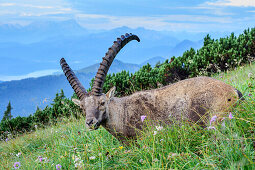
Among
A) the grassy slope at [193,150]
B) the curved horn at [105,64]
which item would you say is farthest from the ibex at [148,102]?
the grassy slope at [193,150]

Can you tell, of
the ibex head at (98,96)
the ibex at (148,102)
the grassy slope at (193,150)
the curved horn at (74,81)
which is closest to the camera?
the grassy slope at (193,150)

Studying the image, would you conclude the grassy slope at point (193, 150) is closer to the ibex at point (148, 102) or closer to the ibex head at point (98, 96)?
the ibex at point (148, 102)

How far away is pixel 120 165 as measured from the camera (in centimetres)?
462

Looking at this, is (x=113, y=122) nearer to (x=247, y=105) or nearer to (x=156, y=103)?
(x=156, y=103)

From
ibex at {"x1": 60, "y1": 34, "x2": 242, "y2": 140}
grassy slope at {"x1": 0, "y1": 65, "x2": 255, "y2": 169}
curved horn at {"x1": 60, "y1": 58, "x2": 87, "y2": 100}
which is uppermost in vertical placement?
curved horn at {"x1": 60, "y1": 58, "x2": 87, "y2": 100}

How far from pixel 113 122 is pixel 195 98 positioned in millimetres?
2130

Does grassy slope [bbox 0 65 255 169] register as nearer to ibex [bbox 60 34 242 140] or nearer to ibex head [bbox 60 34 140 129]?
ibex [bbox 60 34 242 140]

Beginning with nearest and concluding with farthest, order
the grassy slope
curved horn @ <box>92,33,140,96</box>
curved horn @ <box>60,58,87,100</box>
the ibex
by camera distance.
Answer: the grassy slope < the ibex < curved horn @ <box>92,33,140,96</box> < curved horn @ <box>60,58,87,100</box>

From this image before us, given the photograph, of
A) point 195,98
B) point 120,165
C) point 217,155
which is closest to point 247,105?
point 195,98

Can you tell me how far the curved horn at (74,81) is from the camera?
22.1 feet

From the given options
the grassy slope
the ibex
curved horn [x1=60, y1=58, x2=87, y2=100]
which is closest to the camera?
the grassy slope

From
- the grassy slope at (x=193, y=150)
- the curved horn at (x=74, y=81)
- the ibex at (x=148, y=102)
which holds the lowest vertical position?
the grassy slope at (x=193, y=150)

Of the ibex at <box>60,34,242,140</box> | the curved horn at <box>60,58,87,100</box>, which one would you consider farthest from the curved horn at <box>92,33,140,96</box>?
the curved horn at <box>60,58,87,100</box>

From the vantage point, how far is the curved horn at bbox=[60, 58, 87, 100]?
6.72 meters
